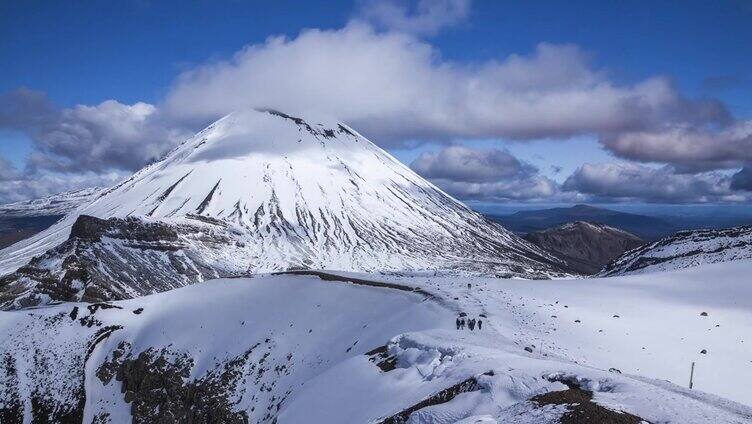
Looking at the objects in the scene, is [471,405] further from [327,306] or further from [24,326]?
[24,326]

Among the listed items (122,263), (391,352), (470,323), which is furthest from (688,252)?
(122,263)

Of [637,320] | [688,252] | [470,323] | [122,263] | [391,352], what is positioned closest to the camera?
[391,352]

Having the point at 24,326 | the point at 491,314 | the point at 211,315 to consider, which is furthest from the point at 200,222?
the point at 491,314

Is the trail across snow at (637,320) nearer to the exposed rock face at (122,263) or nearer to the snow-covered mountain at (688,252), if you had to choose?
the snow-covered mountain at (688,252)

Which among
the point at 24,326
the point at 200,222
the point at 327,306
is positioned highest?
the point at 200,222

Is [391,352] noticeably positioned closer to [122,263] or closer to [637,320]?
[637,320]

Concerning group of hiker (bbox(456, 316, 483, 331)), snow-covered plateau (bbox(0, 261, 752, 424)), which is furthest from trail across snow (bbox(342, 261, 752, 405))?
group of hiker (bbox(456, 316, 483, 331))
